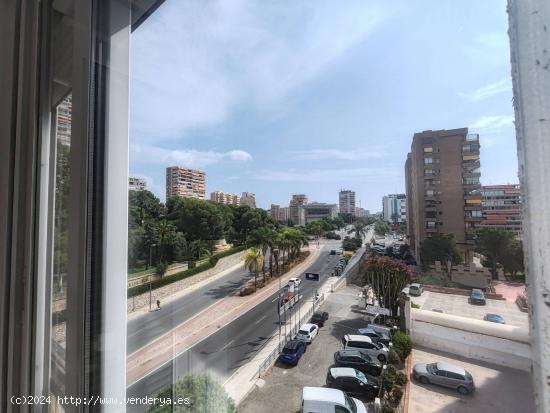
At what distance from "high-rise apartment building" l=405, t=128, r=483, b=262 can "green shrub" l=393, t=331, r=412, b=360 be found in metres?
0.18

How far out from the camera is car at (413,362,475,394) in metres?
0.45

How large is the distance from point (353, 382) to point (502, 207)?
0.58 metres

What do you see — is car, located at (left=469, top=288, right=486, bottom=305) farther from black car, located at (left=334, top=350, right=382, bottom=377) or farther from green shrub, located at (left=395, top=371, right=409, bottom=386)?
black car, located at (left=334, top=350, right=382, bottom=377)

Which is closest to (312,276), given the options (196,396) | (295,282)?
(295,282)

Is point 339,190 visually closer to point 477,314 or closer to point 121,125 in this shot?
A: point 477,314

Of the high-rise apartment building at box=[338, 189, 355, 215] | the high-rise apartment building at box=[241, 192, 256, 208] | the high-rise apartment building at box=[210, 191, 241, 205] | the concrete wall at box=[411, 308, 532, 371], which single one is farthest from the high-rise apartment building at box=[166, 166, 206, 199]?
the concrete wall at box=[411, 308, 532, 371]

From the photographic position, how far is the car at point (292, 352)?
3.36ft

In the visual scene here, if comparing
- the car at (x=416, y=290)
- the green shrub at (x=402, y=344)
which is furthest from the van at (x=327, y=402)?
the car at (x=416, y=290)

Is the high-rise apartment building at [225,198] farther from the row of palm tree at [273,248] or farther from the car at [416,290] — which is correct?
the car at [416,290]

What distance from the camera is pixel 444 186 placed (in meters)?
0.60

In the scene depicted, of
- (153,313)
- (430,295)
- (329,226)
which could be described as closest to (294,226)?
(329,226)

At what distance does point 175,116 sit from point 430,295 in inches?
31.4

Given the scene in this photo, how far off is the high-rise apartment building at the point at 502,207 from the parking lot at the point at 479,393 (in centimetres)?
16

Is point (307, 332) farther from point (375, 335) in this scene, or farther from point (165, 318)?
point (165, 318)
